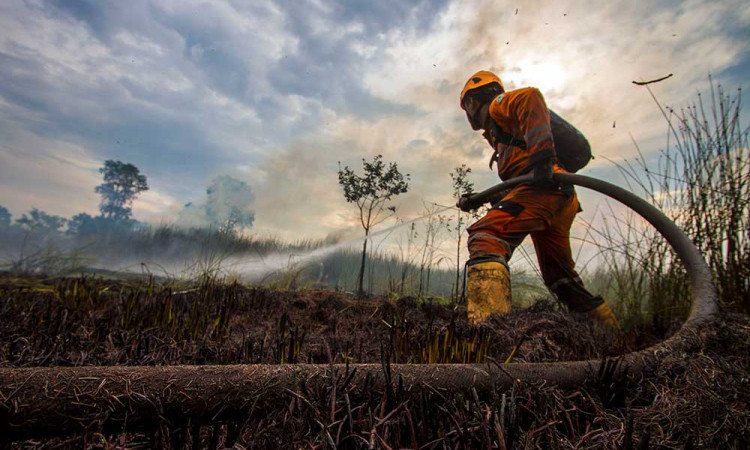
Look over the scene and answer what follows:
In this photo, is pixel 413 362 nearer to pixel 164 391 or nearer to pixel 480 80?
pixel 164 391

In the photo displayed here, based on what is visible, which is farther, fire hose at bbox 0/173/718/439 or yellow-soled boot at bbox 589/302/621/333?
yellow-soled boot at bbox 589/302/621/333

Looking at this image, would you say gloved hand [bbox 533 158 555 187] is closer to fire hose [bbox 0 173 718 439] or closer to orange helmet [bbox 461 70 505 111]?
orange helmet [bbox 461 70 505 111]

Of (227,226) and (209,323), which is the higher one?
(227,226)

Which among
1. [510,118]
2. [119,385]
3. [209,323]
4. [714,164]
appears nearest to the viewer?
[119,385]

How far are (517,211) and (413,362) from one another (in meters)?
2.47

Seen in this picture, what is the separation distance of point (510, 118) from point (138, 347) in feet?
13.1

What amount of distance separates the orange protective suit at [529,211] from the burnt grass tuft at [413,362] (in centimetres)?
87

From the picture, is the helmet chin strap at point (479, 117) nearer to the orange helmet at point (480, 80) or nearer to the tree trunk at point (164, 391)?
the orange helmet at point (480, 80)

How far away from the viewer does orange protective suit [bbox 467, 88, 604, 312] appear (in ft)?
12.0


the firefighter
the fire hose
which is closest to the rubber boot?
the firefighter

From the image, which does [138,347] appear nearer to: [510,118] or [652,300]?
[510,118]

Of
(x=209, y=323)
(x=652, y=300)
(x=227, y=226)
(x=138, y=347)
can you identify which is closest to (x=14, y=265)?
(x=227, y=226)

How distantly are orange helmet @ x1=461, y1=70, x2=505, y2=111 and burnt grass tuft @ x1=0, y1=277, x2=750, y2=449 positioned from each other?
2816 mm

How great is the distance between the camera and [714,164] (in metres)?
3.75
